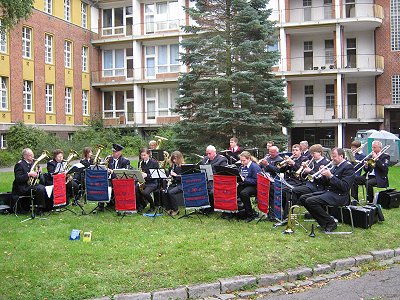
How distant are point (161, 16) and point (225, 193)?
1238 inches

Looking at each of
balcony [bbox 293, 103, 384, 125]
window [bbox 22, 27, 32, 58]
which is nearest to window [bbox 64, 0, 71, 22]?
window [bbox 22, 27, 32, 58]

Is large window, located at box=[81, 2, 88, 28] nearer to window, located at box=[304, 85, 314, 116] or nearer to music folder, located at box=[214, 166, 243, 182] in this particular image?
window, located at box=[304, 85, 314, 116]

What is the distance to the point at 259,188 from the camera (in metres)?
11.0

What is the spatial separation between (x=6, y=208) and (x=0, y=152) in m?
17.8

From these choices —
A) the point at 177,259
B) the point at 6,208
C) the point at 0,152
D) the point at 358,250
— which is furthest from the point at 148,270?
the point at 0,152

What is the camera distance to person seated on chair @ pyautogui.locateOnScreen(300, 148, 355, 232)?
983 centimetres

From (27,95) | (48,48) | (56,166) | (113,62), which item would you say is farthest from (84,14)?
(56,166)

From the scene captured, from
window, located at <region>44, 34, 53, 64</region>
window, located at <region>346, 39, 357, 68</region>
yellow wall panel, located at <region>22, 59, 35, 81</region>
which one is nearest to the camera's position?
yellow wall panel, located at <region>22, 59, 35, 81</region>

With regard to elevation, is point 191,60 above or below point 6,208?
above

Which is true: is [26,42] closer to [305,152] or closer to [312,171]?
[305,152]

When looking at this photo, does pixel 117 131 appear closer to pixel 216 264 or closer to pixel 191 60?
pixel 191 60

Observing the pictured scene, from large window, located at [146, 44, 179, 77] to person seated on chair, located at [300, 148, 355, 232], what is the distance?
3084cm

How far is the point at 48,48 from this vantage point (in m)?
35.4

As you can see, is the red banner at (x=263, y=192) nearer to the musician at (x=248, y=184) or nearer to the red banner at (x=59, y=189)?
the musician at (x=248, y=184)
